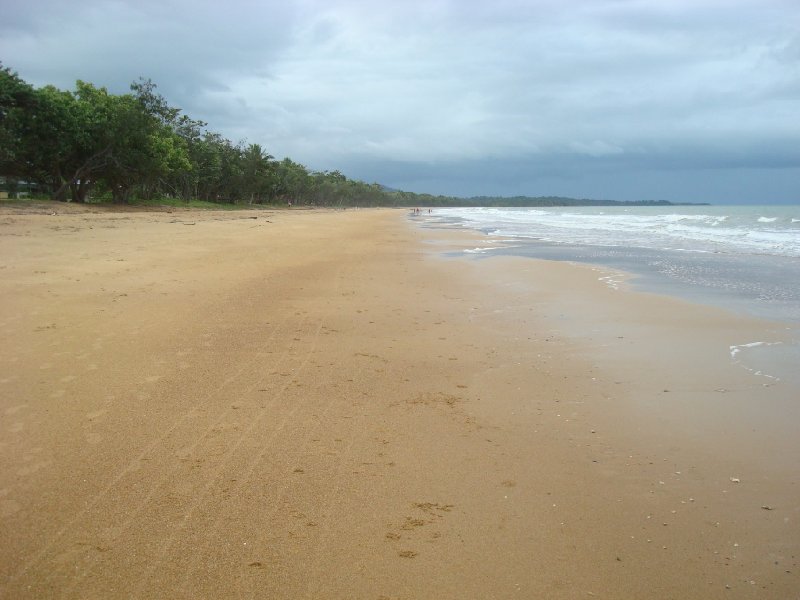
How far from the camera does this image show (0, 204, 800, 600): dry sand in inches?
104

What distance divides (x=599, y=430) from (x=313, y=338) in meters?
3.68

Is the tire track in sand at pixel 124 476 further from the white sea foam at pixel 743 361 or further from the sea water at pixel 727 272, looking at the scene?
the sea water at pixel 727 272

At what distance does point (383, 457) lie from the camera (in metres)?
3.79

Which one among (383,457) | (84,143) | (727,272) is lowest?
(383,457)

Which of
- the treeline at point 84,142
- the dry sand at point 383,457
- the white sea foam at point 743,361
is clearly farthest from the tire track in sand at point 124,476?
the treeline at point 84,142

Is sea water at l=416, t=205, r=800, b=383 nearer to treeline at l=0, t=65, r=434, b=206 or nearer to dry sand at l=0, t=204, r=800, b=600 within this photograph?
dry sand at l=0, t=204, r=800, b=600

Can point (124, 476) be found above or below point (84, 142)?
below

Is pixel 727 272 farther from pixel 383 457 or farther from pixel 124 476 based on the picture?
pixel 124 476

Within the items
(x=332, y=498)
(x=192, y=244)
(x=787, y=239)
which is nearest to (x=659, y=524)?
(x=332, y=498)

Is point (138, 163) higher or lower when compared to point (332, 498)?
higher

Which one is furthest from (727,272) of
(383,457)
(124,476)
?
(124,476)

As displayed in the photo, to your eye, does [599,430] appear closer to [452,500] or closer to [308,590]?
[452,500]

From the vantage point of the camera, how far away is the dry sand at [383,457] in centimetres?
265

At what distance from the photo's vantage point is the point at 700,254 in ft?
64.5
